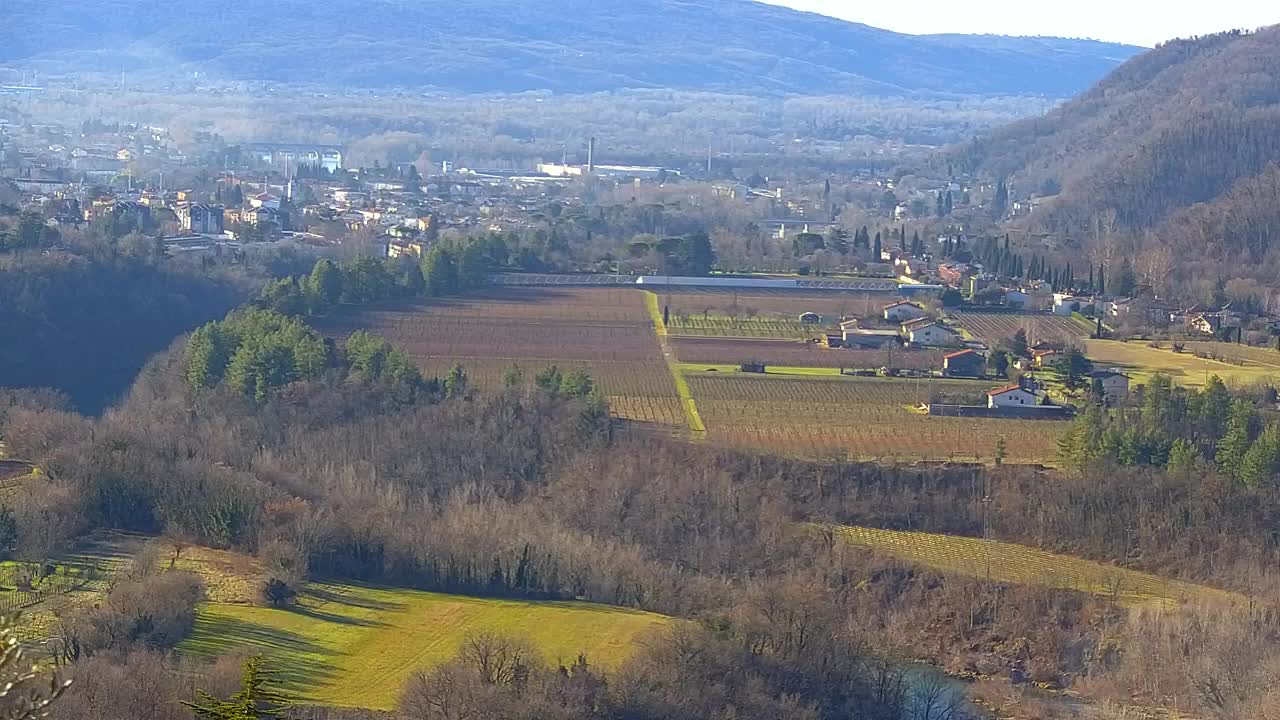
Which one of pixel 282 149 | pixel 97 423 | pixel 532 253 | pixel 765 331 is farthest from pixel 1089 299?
pixel 282 149

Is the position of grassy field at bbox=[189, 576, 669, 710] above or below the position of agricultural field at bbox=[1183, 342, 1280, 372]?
below

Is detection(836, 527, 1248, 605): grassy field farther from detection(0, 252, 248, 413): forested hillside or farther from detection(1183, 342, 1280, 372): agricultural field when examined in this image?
detection(0, 252, 248, 413): forested hillside

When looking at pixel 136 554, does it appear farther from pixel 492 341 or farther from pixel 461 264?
pixel 461 264

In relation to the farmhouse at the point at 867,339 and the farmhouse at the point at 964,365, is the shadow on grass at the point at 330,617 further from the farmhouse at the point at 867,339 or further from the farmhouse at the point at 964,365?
the farmhouse at the point at 867,339

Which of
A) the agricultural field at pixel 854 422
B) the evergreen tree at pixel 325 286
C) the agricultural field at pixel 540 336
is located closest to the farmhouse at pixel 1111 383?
the agricultural field at pixel 854 422

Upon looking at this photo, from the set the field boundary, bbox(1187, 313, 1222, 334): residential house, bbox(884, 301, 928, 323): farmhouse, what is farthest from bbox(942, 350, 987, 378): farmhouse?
bbox(1187, 313, 1222, 334): residential house
